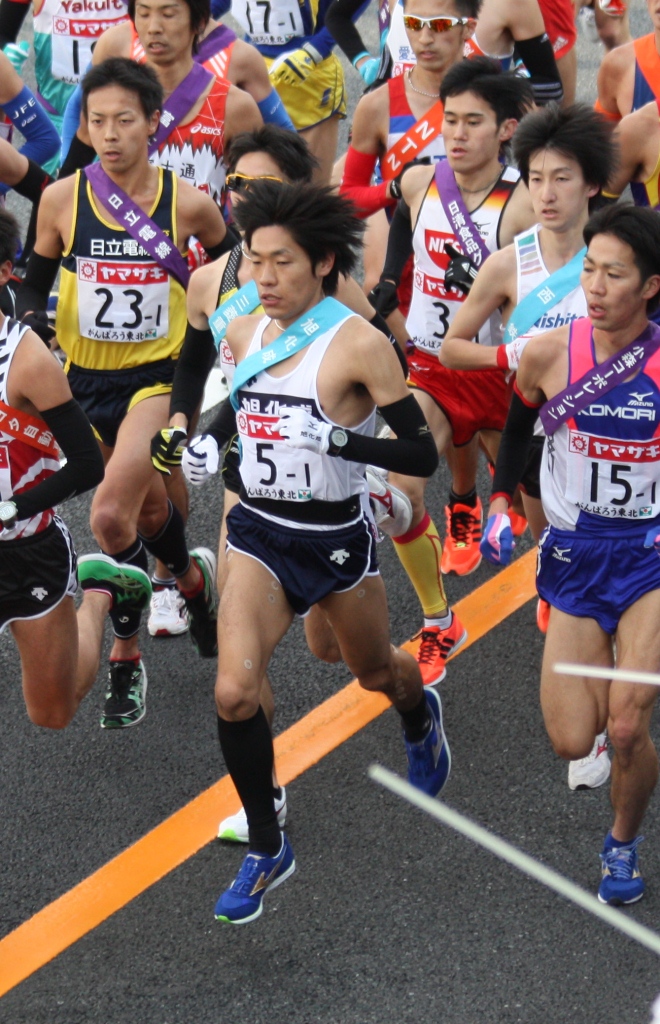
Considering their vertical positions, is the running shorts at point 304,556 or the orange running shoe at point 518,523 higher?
the running shorts at point 304,556

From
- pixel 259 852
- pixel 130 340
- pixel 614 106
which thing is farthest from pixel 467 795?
pixel 614 106

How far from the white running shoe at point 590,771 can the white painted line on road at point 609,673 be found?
621mm

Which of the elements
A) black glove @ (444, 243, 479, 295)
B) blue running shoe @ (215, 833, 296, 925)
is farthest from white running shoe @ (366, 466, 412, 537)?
blue running shoe @ (215, 833, 296, 925)

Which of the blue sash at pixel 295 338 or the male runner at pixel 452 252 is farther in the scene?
the male runner at pixel 452 252

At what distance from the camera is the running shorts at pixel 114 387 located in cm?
621

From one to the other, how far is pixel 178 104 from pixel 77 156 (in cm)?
57

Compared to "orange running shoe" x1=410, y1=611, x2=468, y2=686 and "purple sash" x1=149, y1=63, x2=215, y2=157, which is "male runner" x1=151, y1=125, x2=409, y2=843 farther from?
"purple sash" x1=149, y1=63, x2=215, y2=157

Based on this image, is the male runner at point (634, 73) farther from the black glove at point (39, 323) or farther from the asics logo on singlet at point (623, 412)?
the black glove at point (39, 323)

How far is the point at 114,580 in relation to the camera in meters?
5.92

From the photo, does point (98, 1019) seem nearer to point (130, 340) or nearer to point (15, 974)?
point (15, 974)

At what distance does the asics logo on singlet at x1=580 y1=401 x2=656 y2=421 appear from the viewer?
4.77m

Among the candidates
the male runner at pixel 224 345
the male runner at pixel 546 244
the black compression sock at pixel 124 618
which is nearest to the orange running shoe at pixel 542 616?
the male runner at pixel 546 244

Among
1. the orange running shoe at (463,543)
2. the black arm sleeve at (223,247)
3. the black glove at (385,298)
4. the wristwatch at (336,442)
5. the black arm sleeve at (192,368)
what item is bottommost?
the orange running shoe at (463,543)

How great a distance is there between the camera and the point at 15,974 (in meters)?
4.73
